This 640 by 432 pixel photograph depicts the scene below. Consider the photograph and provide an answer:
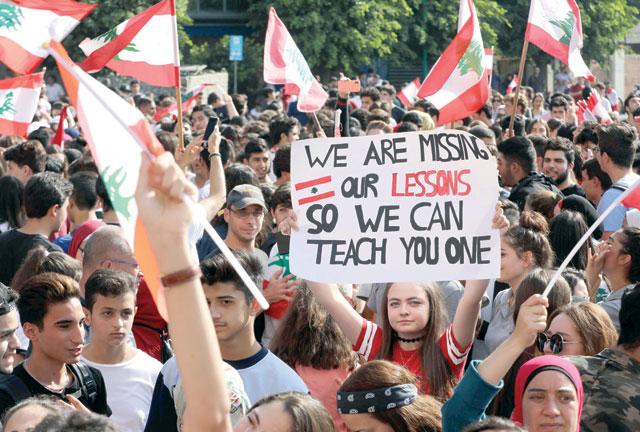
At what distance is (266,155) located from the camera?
38.9 feet

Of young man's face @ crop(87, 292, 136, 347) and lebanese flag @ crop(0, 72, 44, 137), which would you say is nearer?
young man's face @ crop(87, 292, 136, 347)

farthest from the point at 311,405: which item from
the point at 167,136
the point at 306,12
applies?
the point at 306,12

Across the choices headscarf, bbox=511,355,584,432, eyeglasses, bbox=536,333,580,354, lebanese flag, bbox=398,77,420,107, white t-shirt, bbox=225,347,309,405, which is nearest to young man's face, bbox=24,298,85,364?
white t-shirt, bbox=225,347,309,405

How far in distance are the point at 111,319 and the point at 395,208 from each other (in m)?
1.43

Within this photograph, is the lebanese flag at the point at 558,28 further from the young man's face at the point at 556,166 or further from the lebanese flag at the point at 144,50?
the lebanese flag at the point at 144,50

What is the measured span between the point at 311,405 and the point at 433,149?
1.85 m

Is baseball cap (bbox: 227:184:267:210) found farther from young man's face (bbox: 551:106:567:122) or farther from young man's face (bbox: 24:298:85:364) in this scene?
young man's face (bbox: 551:106:567:122)

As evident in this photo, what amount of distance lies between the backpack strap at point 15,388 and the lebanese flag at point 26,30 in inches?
225

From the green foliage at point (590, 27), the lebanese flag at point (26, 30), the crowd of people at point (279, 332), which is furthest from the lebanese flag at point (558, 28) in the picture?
the green foliage at point (590, 27)

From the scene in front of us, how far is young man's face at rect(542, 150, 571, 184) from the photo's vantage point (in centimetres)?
1059

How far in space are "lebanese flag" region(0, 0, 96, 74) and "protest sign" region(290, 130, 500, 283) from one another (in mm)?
5382

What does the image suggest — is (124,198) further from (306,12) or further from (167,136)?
(306,12)

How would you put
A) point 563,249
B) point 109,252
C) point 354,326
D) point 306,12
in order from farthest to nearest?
1. point 306,12
2. point 563,249
3. point 109,252
4. point 354,326

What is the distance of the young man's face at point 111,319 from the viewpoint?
223 inches
